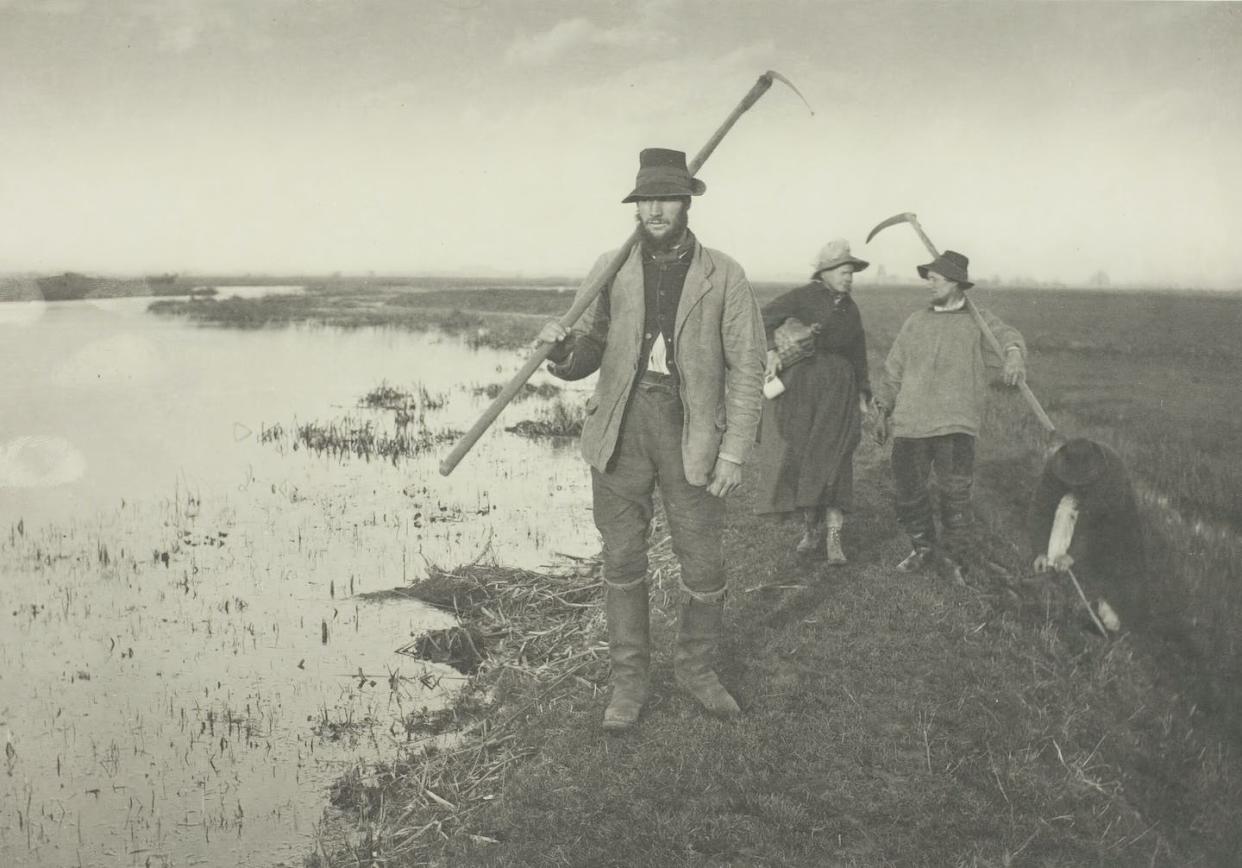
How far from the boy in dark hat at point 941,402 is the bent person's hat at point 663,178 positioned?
2580 mm

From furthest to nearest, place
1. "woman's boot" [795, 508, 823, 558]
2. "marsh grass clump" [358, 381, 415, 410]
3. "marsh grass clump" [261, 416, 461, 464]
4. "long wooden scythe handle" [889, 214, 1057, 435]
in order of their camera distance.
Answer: "marsh grass clump" [358, 381, 415, 410]
"marsh grass clump" [261, 416, 461, 464]
"woman's boot" [795, 508, 823, 558]
"long wooden scythe handle" [889, 214, 1057, 435]

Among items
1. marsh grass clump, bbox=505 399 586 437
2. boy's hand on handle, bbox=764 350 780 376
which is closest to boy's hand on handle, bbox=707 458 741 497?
boy's hand on handle, bbox=764 350 780 376

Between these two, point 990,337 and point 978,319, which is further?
point 978,319

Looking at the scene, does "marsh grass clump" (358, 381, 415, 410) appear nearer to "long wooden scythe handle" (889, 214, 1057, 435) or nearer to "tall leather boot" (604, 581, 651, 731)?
"long wooden scythe handle" (889, 214, 1057, 435)

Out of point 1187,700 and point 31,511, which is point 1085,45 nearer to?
point 1187,700

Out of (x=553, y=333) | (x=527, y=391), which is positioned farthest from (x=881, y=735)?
(x=527, y=391)

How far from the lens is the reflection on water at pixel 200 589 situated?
3934 mm

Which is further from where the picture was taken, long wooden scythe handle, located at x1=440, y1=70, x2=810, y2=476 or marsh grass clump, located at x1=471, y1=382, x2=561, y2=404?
marsh grass clump, located at x1=471, y1=382, x2=561, y2=404

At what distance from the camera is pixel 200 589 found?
625 centimetres

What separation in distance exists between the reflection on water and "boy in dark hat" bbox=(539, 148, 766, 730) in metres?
1.80

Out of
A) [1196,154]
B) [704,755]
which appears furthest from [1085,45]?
[704,755]

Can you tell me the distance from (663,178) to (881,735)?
268 centimetres

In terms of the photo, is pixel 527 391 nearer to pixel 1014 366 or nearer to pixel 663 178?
pixel 1014 366

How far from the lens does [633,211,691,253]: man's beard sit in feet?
11.8
